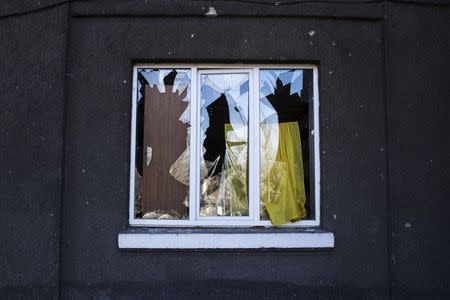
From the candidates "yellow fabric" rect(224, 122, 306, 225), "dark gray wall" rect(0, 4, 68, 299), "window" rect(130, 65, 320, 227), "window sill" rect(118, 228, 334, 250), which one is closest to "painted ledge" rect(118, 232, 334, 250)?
"window sill" rect(118, 228, 334, 250)

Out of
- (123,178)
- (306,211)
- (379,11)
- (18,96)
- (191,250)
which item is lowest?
(191,250)

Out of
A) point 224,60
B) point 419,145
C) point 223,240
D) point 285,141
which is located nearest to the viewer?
point 223,240

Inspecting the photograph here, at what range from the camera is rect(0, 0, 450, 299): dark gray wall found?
4660 millimetres

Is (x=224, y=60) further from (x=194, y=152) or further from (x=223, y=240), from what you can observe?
(x=223, y=240)

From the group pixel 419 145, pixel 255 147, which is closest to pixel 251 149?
pixel 255 147

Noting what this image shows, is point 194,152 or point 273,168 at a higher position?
point 194,152

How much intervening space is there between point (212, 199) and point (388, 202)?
5.36 feet

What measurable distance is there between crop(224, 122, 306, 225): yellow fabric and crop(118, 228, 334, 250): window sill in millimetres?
294

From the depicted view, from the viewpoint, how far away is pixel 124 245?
15.2 feet

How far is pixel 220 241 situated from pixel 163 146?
1065 mm

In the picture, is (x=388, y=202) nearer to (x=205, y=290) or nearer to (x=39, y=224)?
(x=205, y=290)

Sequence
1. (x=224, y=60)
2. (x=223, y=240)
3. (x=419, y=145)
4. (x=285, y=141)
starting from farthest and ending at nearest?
(x=285, y=141) → (x=224, y=60) → (x=419, y=145) → (x=223, y=240)

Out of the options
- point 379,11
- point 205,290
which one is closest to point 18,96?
point 205,290

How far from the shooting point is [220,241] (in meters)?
4.64
